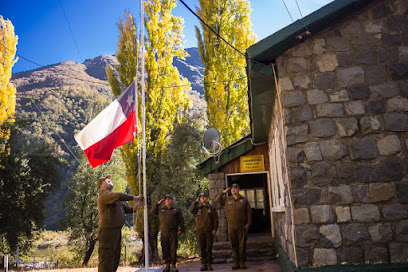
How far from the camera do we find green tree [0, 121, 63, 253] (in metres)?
14.4

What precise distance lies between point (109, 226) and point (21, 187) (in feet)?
39.5

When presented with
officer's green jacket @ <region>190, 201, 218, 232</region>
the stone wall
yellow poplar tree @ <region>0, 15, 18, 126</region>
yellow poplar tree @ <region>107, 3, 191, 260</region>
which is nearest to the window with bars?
yellow poplar tree @ <region>107, 3, 191, 260</region>

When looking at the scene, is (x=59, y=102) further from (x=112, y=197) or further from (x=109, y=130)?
(x=112, y=197)

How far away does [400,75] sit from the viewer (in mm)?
4215

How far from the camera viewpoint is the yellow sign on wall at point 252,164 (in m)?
9.59

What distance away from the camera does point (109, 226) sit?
512cm

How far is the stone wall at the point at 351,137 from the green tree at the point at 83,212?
16150 millimetres

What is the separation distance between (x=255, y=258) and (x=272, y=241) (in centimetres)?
68

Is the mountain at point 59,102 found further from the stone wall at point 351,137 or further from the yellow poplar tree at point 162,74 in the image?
the stone wall at point 351,137

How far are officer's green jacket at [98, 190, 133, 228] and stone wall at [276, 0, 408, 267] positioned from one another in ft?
8.86

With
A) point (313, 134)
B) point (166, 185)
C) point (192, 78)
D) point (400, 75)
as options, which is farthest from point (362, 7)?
point (192, 78)

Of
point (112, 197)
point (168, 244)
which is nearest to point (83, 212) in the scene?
point (168, 244)

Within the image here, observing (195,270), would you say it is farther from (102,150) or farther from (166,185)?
(166,185)

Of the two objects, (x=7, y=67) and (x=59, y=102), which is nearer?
(x=7, y=67)
